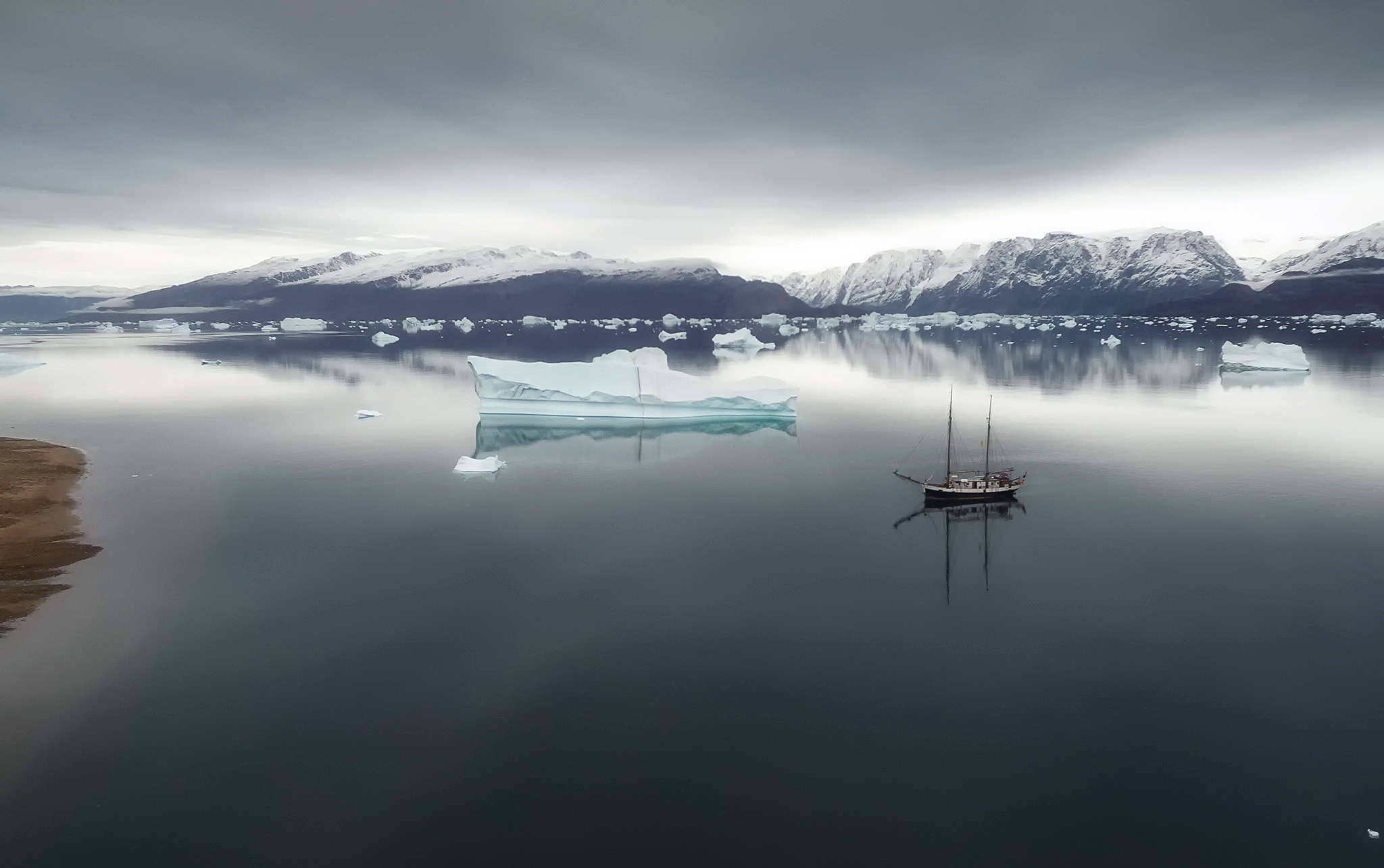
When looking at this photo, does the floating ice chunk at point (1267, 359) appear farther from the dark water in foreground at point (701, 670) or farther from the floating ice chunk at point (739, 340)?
the floating ice chunk at point (739, 340)

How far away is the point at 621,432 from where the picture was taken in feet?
114

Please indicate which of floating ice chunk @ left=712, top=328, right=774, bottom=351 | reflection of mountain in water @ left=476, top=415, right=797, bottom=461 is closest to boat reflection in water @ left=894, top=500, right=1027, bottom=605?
reflection of mountain in water @ left=476, top=415, right=797, bottom=461

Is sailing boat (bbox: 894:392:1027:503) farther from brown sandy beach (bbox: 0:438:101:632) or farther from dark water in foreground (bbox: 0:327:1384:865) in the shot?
brown sandy beach (bbox: 0:438:101:632)

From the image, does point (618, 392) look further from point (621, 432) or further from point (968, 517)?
point (968, 517)

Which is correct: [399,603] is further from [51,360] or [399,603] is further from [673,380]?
[51,360]

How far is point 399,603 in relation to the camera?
16.0 meters

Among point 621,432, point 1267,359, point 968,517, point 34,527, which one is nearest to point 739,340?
point 1267,359

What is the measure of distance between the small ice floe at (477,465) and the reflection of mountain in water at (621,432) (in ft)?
12.3

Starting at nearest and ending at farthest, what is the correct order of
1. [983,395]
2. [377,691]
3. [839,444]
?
[377,691]
[839,444]
[983,395]

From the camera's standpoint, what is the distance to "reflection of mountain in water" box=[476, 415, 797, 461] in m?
31.8

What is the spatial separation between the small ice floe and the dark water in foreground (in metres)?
0.74

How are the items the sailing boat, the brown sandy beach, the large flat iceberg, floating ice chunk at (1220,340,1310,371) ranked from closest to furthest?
the brown sandy beach, the sailing boat, the large flat iceberg, floating ice chunk at (1220,340,1310,371)

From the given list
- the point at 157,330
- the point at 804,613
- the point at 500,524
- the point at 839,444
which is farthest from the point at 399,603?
the point at 157,330

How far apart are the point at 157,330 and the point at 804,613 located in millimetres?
200117
